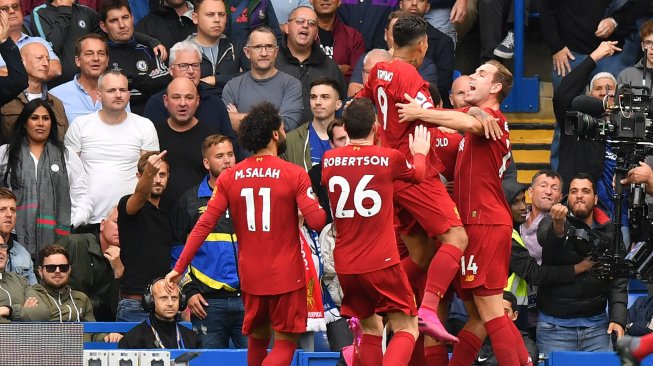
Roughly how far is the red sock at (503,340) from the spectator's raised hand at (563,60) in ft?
19.0

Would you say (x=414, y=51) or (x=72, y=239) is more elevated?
(x=414, y=51)

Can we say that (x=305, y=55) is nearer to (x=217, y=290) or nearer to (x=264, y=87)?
(x=264, y=87)

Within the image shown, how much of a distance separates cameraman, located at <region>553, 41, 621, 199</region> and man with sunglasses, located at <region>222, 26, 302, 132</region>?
2842 millimetres

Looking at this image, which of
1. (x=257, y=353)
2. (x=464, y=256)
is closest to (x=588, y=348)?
(x=464, y=256)

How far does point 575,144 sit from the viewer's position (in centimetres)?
1568

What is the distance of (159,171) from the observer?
1403cm

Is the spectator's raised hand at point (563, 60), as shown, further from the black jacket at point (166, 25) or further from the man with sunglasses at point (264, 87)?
the black jacket at point (166, 25)

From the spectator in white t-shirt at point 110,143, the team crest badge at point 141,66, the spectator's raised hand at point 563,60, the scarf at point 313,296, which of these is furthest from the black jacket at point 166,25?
the scarf at point 313,296

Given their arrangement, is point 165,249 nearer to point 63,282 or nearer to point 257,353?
point 63,282

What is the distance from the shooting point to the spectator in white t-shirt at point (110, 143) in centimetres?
1460

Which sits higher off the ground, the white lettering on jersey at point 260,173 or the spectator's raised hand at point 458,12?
the spectator's raised hand at point 458,12

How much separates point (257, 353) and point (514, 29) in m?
7.24

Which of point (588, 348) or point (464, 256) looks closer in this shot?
point (464, 256)

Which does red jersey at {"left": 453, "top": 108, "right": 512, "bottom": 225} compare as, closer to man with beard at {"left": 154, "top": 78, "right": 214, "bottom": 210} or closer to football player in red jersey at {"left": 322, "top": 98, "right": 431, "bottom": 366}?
football player in red jersey at {"left": 322, "top": 98, "right": 431, "bottom": 366}
